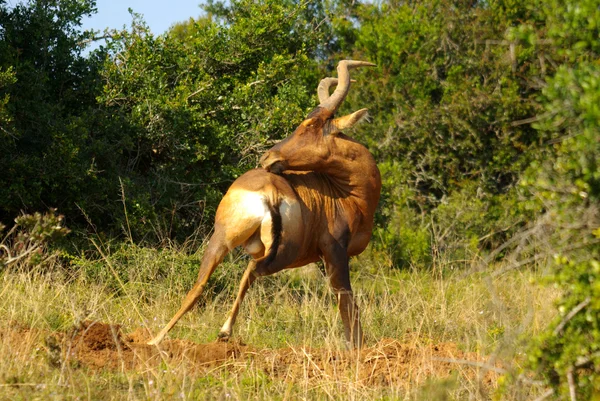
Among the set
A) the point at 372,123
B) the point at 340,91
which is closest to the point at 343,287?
the point at 340,91

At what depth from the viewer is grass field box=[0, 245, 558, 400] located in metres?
5.46

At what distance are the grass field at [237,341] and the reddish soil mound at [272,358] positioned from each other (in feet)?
0.05

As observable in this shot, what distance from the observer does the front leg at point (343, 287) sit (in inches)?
306

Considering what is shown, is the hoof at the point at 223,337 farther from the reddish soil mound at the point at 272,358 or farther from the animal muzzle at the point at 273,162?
the animal muzzle at the point at 273,162

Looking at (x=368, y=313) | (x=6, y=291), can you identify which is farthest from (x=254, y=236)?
(x=6, y=291)

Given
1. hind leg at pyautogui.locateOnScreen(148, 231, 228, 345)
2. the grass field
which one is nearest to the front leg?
the grass field

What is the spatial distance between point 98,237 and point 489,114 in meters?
8.09

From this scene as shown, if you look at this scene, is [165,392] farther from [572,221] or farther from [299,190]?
[299,190]

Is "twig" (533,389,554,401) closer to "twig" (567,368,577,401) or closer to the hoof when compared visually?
"twig" (567,368,577,401)

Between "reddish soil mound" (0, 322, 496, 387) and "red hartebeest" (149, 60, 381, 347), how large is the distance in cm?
46

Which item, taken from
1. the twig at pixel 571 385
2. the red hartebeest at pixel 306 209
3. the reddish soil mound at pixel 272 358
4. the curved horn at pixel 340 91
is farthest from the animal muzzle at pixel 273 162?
the twig at pixel 571 385

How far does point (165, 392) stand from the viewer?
530 cm

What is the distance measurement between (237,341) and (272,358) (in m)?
0.80

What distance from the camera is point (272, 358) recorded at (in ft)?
21.3
